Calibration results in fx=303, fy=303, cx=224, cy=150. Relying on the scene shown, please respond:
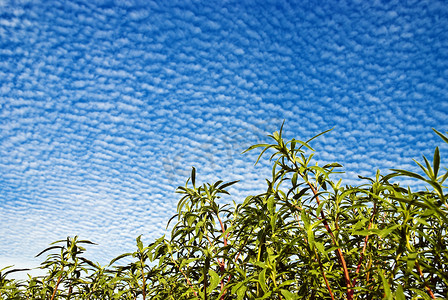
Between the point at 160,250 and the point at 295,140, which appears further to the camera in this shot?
the point at 160,250

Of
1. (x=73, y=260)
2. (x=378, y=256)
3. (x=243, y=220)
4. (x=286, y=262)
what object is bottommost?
(x=378, y=256)

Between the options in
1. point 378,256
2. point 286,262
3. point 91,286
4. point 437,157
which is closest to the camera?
point 437,157

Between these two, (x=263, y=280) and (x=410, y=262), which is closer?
(x=410, y=262)

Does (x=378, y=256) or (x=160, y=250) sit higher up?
(x=160, y=250)

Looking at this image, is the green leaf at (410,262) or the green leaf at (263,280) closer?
the green leaf at (410,262)

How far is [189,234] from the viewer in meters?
2.26

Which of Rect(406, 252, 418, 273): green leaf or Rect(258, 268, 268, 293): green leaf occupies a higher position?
Rect(258, 268, 268, 293): green leaf

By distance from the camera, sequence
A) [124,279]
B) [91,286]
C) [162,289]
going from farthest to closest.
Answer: [91,286]
[124,279]
[162,289]

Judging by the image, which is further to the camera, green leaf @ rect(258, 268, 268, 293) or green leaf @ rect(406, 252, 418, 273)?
green leaf @ rect(258, 268, 268, 293)

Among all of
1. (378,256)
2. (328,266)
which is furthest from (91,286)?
(378,256)

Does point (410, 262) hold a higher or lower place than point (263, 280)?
lower

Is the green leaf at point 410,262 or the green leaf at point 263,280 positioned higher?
the green leaf at point 263,280

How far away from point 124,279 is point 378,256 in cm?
185

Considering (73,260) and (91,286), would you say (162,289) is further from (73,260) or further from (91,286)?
(91,286)
